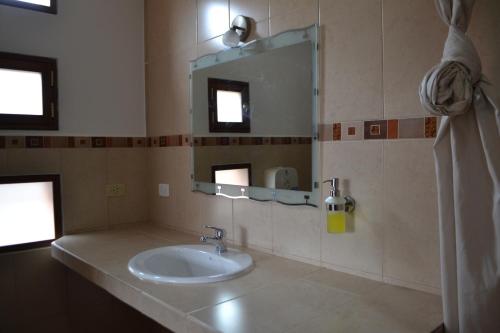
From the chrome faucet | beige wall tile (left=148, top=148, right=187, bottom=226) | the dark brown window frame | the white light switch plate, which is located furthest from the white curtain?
the dark brown window frame

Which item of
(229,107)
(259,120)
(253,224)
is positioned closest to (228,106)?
(229,107)

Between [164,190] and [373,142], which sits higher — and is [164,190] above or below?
below

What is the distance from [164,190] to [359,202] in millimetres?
1395

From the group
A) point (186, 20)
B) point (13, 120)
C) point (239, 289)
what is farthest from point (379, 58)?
point (13, 120)

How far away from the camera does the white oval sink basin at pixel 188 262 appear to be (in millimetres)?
1616

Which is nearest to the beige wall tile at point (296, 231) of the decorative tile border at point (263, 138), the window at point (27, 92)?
the decorative tile border at point (263, 138)

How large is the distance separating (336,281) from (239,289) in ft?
1.15

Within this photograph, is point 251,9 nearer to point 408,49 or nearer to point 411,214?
point 408,49

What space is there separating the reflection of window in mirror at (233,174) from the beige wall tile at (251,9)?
68cm

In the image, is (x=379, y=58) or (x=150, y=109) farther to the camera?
(x=150, y=109)

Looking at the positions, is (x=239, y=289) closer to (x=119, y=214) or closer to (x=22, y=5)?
(x=119, y=214)

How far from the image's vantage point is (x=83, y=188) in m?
2.33

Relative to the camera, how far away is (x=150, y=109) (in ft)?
8.35

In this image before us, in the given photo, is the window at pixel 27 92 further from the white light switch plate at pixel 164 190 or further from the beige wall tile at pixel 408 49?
the beige wall tile at pixel 408 49
